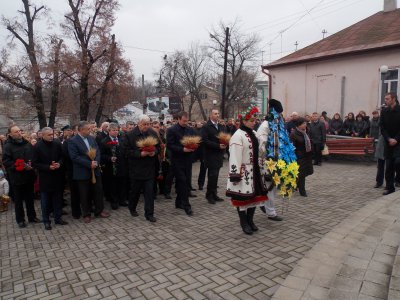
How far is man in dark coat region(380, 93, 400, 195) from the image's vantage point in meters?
7.12

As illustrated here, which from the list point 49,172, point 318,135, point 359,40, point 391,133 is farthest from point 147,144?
point 359,40

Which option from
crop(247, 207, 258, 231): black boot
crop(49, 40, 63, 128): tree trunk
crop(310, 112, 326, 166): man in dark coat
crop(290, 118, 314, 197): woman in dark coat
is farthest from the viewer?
crop(49, 40, 63, 128): tree trunk

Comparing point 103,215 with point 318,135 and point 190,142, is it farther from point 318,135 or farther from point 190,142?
point 318,135

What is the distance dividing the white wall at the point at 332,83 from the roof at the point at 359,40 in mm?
407

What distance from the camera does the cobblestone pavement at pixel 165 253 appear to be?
12.3ft

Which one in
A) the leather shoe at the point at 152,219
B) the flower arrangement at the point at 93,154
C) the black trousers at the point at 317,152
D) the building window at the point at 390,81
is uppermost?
the building window at the point at 390,81

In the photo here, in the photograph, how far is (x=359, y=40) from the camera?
Answer: 656 inches

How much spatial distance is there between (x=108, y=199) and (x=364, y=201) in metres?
5.51

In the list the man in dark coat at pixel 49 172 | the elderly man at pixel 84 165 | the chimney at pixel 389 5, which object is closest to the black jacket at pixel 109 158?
the elderly man at pixel 84 165

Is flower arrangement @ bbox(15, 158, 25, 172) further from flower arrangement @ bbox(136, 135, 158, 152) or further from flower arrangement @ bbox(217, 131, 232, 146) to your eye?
flower arrangement @ bbox(217, 131, 232, 146)

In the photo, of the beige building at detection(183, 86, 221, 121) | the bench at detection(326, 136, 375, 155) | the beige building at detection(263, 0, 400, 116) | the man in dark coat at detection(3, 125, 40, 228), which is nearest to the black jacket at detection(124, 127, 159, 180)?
the man in dark coat at detection(3, 125, 40, 228)

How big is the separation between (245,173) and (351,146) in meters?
8.55

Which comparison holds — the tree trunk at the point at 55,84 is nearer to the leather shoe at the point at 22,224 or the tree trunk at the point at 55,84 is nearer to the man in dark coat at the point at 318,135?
the man in dark coat at the point at 318,135

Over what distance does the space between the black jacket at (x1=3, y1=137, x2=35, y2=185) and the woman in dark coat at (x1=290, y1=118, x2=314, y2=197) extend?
5401 mm
